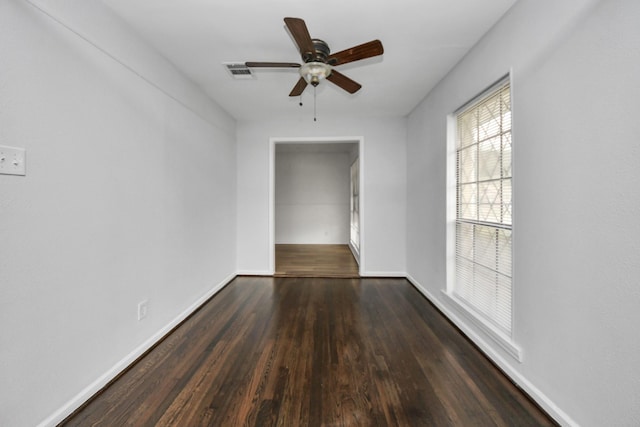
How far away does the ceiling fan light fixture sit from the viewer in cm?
204

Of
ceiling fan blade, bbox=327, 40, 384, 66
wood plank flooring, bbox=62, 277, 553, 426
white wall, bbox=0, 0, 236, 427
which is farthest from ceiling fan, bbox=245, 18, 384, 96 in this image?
wood plank flooring, bbox=62, 277, 553, 426

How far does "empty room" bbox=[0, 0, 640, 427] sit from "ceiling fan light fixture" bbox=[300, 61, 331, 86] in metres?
0.02

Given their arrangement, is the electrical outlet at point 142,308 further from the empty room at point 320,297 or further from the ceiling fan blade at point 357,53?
the ceiling fan blade at point 357,53

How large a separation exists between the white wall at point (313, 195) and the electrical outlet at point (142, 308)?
5.61 m

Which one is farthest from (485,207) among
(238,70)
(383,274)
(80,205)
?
(80,205)

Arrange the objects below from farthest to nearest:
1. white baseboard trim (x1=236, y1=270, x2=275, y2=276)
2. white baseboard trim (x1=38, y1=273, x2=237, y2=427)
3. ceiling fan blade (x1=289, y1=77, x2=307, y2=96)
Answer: white baseboard trim (x1=236, y1=270, x2=275, y2=276) → ceiling fan blade (x1=289, y1=77, x2=307, y2=96) → white baseboard trim (x1=38, y1=273, x2=237, y2=427)

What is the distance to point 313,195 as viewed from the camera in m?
7.80

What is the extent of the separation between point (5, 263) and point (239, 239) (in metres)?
3.19

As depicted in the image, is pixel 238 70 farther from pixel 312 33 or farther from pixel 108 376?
pixel 108 376

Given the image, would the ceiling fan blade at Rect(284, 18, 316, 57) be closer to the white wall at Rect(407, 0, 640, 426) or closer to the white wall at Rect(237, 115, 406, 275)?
the white wall at Rect(407, 0, 640, 426)

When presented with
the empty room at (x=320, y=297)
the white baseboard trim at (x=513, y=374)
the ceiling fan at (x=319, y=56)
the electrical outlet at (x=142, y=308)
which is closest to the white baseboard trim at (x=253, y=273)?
the empty room at (x=320, y=297)

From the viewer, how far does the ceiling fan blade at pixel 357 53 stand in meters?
1.85

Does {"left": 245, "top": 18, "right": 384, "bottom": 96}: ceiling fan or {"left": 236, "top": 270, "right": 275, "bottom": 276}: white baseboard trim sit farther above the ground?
{"left": 245, "top": 18, "right": 384, "bottom": 96}: ceiling fan

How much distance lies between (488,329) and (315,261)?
3691mm
